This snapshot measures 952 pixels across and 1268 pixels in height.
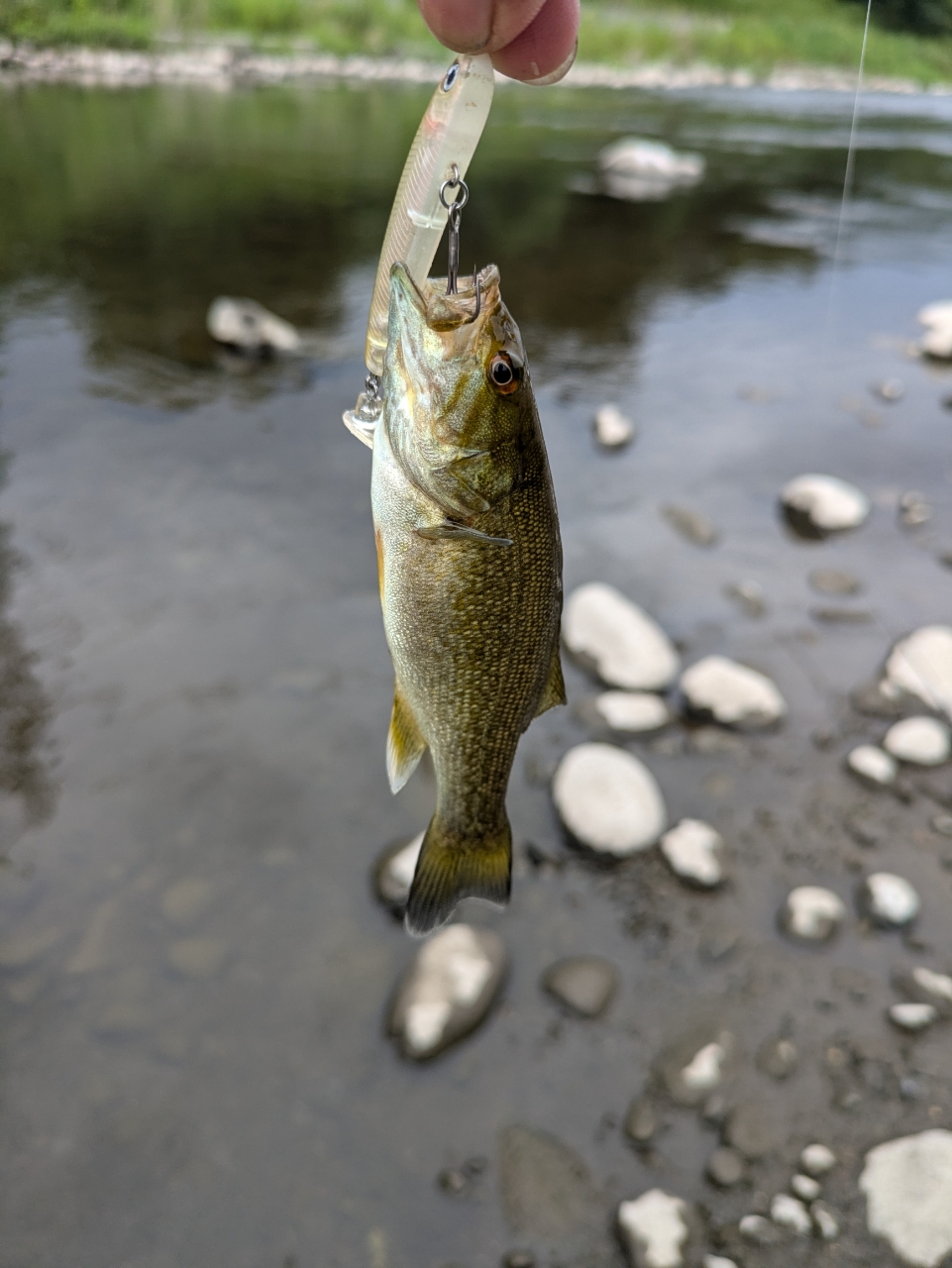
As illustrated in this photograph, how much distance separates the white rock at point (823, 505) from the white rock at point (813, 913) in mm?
4102

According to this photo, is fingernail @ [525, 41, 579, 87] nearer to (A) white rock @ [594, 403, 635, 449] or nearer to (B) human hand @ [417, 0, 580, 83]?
(B) human hand @ [417, 0, 580, 83]

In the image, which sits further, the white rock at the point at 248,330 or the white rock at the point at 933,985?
the white rock at the point at 248,330

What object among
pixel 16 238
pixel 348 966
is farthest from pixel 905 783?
pixel 16 238

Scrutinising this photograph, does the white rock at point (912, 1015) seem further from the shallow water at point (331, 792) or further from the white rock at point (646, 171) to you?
the white rock at point (646, 171)

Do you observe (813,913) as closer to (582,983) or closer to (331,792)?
(582,983)

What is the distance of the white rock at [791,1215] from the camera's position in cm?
351

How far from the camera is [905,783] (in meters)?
5.46

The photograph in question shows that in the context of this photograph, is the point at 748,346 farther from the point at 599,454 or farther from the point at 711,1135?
the point at 711,1135

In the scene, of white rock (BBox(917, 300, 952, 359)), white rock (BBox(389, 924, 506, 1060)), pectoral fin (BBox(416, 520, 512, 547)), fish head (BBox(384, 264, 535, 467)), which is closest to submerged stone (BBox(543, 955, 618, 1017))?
white rock (BBox(389, 924, 506, 1060))

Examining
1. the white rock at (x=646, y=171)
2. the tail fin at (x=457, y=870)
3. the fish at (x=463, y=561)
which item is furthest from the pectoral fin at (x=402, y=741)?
the white rock at (x=646, y=171)

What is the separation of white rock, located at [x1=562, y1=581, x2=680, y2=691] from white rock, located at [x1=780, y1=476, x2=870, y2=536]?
2.44 meters

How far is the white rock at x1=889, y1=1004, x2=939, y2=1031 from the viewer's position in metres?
4.21

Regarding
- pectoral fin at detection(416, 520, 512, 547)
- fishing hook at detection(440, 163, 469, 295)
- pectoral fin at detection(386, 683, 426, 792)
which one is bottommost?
pectoral fin at detection(386, 683, 426, 792)

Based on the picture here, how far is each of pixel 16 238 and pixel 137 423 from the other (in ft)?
23.6
